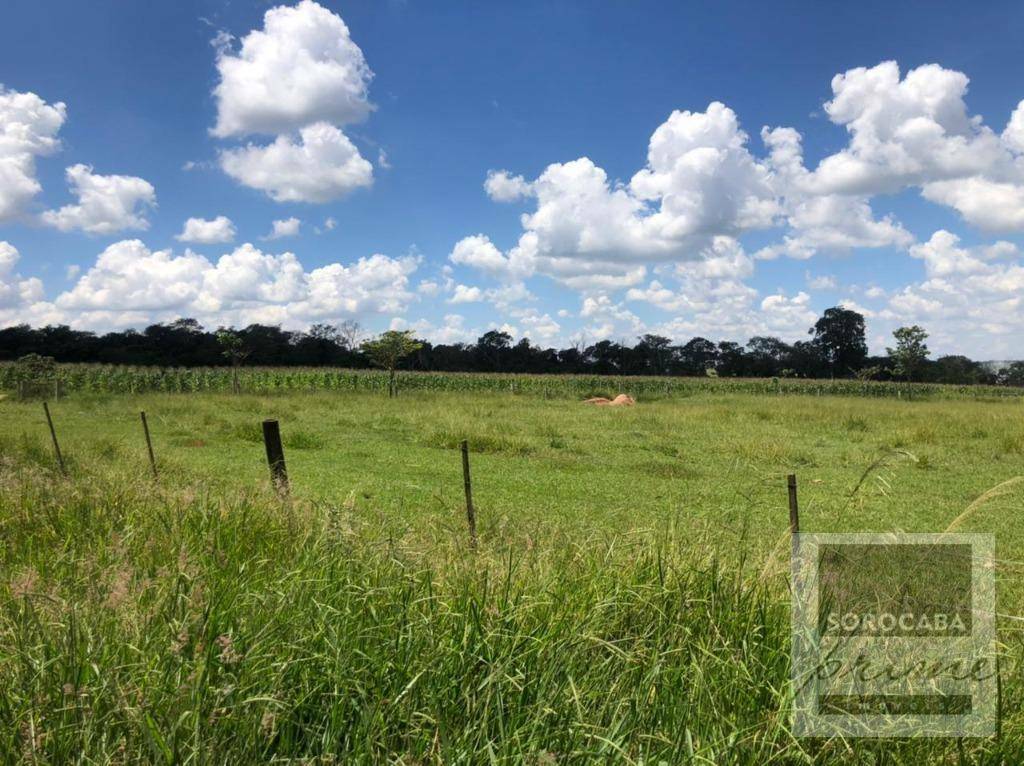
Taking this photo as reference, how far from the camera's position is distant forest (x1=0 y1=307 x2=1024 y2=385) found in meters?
59.2

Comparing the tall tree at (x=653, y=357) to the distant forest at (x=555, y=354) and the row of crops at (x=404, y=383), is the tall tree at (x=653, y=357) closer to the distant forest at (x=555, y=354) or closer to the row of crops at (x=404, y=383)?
the distant forest at (x=555, y=354)

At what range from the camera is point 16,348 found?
59.3 meters

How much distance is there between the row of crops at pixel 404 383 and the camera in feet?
106

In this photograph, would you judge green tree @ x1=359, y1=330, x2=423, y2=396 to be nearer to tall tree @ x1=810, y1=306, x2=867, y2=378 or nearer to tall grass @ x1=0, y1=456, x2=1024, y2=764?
tall grass @ x1=0, y1=456, x2=1024, y2=764

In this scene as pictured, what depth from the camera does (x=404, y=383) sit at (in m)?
39.4

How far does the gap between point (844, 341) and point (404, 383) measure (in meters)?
76.3

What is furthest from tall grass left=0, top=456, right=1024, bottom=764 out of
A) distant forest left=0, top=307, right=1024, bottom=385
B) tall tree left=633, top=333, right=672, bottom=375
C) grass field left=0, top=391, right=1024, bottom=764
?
tall tree left=633, top=333, right=672, bottom=375

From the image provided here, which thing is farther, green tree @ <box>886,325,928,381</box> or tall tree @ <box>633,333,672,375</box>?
tall tree @ <box>633,333,672,375</box>

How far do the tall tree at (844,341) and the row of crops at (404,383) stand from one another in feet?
116

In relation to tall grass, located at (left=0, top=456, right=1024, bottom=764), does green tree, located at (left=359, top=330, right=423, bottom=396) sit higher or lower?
higher

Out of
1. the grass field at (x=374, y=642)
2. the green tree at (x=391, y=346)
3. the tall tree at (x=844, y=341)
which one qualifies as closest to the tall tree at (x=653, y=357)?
the tall tree at (x=844, y=341)

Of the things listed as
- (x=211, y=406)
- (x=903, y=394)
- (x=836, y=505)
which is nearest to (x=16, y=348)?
(x=211, y=406)

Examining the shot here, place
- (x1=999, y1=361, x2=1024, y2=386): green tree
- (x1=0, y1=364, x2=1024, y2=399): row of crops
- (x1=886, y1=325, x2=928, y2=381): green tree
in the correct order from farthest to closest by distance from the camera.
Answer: (x1=999, y1=361, x2=1024, y2=386): green tree < (x1=886, y1=325, x2=928, y2=381): green tree < (x1=0, y1=364, x2=1024, y2=399): row of crops

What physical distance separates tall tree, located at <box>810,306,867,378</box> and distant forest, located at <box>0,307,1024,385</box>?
15cm
